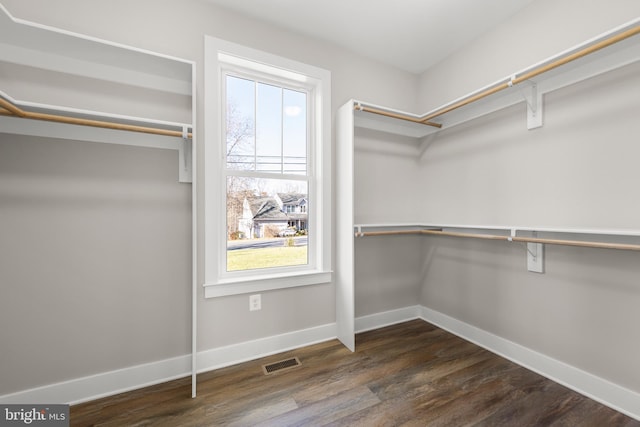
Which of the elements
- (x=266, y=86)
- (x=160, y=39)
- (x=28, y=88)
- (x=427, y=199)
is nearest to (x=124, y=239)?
(x=28, y=88)

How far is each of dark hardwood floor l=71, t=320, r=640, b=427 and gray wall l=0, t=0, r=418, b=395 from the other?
0.28m

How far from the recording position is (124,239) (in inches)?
65.7

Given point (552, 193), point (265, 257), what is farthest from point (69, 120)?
point (552, 193)

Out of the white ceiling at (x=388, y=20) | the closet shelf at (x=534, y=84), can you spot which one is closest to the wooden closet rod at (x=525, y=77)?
the closet shelf at (x=534, y=84)

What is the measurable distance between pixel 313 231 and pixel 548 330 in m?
1.83

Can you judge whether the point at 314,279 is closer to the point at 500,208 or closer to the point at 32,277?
the point at 500,208

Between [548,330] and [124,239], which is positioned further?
[548,330]

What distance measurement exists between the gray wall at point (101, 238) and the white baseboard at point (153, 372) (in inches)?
1.9

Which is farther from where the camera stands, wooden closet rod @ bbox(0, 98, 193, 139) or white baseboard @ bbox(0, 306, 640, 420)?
white baseboard @ bbox(0, 306, 640, 420)

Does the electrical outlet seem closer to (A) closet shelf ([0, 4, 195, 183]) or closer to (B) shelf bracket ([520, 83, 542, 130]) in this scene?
(A) closet shelf ([0, 4, 195, 183])

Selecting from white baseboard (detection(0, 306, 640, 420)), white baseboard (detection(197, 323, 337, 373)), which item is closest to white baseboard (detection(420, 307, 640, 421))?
white baseboard (detection(0, 306, 640, 420))

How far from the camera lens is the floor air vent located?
6.14 feet

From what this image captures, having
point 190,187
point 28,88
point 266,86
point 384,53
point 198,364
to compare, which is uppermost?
point 384,53

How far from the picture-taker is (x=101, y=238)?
1.61 meters
